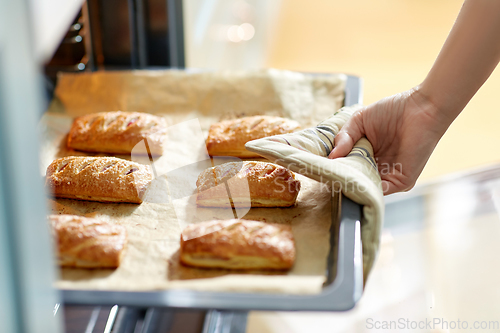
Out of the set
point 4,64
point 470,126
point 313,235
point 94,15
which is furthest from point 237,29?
point 4,64

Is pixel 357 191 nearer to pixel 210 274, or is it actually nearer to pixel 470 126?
pixel 210 274

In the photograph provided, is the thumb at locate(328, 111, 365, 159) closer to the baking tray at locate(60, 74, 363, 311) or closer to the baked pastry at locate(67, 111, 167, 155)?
the baking tray at locate(60, 74, 363, 311)

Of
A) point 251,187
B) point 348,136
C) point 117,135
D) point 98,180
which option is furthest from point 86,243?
point 348,136

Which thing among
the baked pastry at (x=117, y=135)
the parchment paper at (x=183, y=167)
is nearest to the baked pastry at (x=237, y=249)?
the parchment paper at (x=183, y=167)

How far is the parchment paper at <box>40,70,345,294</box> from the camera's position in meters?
0.82

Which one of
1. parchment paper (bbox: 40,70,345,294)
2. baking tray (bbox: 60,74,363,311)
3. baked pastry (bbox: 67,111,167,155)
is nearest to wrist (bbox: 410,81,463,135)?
parchment paper (bbox: 40,70,345,294)

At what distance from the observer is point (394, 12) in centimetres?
468

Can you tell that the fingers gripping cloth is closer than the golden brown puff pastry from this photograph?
Yes

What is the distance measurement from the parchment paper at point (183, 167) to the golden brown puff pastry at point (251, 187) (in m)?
0.03

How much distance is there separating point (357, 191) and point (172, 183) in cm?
52

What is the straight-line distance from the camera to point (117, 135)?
1.29 m

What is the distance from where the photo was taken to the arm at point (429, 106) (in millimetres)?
982

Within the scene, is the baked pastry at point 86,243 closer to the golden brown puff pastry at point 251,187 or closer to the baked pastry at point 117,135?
the golden brown puff pastry at point 251,187

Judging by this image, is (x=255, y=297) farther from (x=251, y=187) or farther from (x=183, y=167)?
(x=183, y=167)
